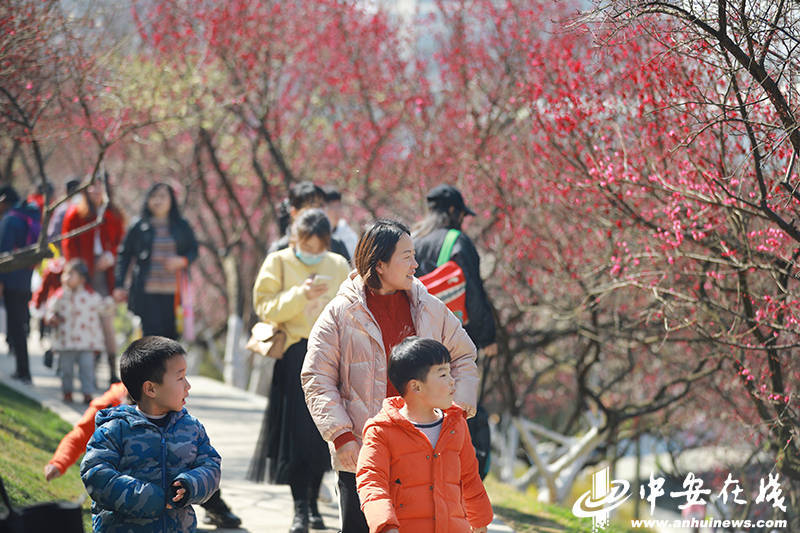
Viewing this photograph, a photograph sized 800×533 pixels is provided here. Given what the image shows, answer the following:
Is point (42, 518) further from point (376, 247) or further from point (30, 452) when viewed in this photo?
point (30, 452)

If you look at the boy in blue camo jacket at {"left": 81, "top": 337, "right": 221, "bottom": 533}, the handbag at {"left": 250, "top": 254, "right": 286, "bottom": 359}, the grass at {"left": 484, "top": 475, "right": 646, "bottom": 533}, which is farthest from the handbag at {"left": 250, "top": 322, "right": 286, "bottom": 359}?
the grass at {"left": 484, "top": 475, "right": 646, "bottom": 533}

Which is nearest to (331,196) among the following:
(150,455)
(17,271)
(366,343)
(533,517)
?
(366,343)

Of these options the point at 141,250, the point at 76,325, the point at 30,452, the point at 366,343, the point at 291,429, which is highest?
the point at 141,250

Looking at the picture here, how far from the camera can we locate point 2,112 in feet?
22.0

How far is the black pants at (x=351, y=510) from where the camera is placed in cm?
418

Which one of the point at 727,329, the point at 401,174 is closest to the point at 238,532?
the point at 727,329

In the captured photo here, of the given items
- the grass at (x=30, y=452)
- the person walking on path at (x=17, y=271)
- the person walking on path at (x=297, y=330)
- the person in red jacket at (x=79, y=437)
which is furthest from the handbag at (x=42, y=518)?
the person walking on path at (x=17, y=271)

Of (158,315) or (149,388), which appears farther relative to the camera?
(158,315)

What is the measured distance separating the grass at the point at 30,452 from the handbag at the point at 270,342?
1336 mm

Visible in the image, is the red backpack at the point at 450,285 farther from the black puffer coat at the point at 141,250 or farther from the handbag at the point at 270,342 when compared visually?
the black puffer coat at the point at 141,250

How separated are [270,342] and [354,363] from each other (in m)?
1.68

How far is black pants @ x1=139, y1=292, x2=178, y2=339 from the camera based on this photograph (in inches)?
348

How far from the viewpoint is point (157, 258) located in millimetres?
8859

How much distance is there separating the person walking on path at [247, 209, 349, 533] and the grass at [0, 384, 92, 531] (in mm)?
1145
